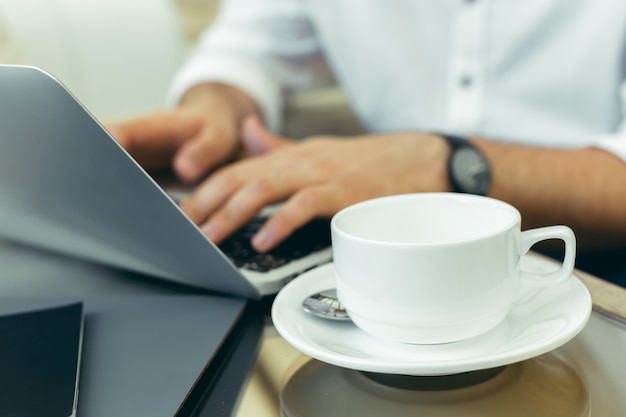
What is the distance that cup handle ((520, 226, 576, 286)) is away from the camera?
277 millimetres

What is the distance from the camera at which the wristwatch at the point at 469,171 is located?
1.81 ft

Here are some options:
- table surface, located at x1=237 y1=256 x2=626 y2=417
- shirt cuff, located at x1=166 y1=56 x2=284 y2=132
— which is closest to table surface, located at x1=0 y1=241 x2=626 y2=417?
table surface, located at x1=237 y1=256 x2=626 y2=417

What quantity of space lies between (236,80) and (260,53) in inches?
4.9

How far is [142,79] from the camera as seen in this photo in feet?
4.99

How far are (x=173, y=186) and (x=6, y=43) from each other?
88 centimetres

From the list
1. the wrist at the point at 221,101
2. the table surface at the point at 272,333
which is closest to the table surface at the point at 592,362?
the table surface at the point at 272,333

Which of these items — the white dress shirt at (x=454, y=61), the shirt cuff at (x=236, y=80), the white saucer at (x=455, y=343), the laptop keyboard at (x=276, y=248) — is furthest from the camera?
the shirt cuff at (x=236, y=80)

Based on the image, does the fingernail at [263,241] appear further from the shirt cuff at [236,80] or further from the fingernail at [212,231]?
the shirt cuff at [236,80]

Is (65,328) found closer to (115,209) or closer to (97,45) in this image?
(115,209)

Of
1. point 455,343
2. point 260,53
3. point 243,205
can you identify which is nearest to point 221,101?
point 260,53

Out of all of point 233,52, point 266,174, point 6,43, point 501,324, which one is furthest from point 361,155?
point 6,43

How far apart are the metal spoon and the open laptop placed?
0.15ft

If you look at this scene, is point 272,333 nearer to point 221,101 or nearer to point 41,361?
point 41,361

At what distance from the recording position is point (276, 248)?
431 mm
